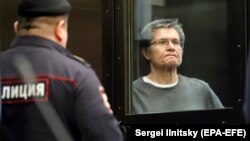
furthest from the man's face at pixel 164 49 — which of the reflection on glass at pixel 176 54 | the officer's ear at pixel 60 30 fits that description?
the officer's ear at pixel 60 30

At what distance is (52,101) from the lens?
1.97 metres

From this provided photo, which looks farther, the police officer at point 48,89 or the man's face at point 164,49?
the man's face at point 164,49

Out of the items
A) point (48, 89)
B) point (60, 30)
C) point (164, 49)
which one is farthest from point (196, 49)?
point (48, 89)

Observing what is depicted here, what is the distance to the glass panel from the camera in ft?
10.2

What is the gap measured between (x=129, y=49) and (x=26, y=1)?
4.13 ft

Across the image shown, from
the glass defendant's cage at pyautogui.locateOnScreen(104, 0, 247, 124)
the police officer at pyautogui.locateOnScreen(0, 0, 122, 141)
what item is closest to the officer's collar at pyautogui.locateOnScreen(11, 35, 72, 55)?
the police officer at pyautogui.locateOnScreen(0, 0, 122, 141)

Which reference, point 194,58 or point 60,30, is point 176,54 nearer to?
point 194,58

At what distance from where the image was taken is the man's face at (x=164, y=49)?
3.25 meters

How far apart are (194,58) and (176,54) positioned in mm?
115

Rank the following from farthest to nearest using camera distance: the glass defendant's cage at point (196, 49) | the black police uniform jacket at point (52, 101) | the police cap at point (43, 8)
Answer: the glass defendant's cage at point (196, 49)
the police cap at point (43, 8)
the black police uniform jacket at point (52, 101)

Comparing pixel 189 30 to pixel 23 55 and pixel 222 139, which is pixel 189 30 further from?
pixel 23 55

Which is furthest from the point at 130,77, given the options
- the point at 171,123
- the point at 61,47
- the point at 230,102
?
the point at 61,47

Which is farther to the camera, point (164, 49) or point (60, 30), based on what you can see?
point (164, 49)

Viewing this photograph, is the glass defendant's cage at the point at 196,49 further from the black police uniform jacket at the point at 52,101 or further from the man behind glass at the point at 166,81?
the black police uniform jacket at the point at 52,101
